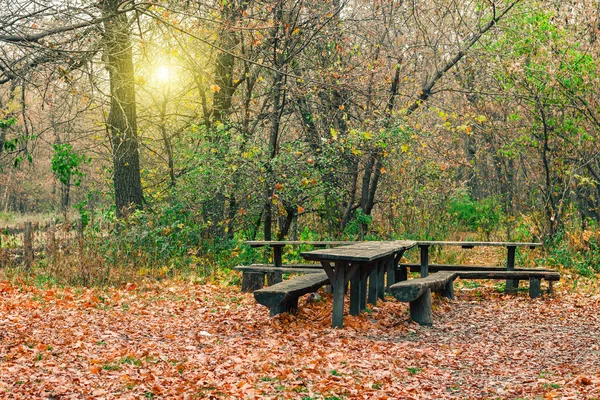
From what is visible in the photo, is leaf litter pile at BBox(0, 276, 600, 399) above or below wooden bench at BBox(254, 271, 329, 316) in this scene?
below

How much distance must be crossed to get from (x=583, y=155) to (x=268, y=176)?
6.14m

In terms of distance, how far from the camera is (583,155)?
13.2 metres

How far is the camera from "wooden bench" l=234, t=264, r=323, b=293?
33.5 feet

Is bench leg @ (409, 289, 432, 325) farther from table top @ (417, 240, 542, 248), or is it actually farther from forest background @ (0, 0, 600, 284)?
forest background @ (0, 0, 600, 284)

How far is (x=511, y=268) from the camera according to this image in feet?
35.0

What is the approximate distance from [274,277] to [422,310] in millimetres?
3108

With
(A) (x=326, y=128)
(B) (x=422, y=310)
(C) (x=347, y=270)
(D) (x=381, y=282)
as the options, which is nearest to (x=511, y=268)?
(D) (x=381, y=282)

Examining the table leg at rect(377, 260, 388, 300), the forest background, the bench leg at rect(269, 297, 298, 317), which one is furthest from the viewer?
the forest background

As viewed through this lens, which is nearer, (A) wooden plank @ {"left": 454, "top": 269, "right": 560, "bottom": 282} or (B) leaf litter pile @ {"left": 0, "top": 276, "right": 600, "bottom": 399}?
(B) leaf litter pile @ {"left": 0, "top": 276, "right": 600, "bottom": 399}

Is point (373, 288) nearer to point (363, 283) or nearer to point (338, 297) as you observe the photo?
point (363, 283)

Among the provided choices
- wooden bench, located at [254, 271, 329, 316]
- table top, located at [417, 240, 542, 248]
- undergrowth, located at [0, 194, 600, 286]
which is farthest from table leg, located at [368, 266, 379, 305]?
undergrowth, located at [0, 194, 600, 286]

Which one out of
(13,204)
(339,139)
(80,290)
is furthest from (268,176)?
(13,204)

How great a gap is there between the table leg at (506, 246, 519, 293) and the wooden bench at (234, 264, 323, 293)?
9.75 ft

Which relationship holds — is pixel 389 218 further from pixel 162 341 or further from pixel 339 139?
pixel 162 341
